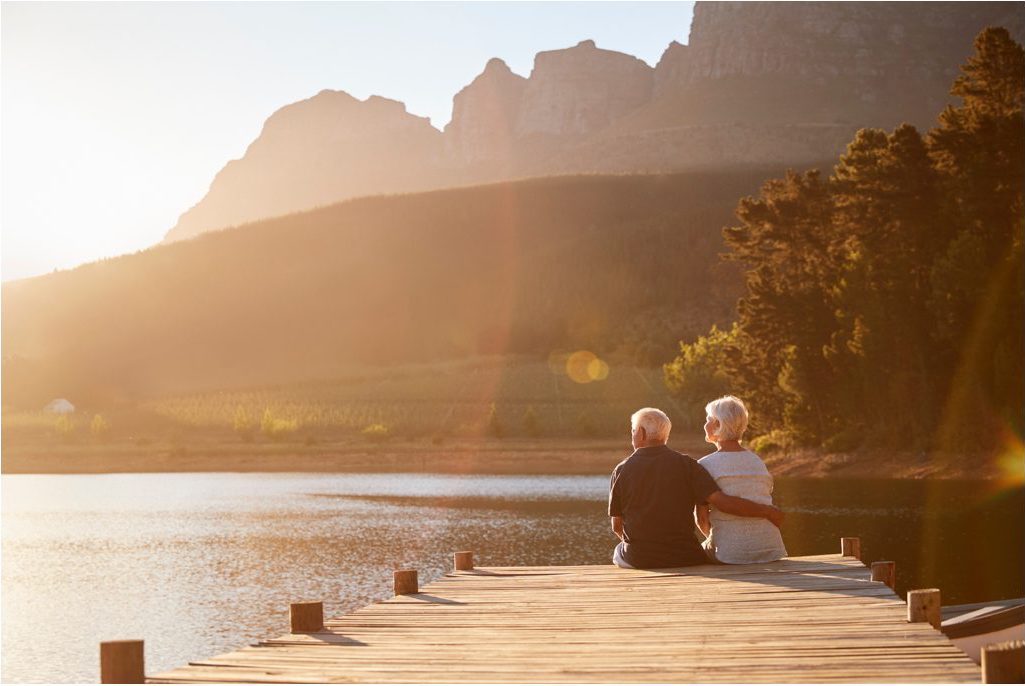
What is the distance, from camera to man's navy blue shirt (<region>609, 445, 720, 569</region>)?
10.1m

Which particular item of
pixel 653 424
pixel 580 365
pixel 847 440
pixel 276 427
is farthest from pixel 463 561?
pixel 580 365

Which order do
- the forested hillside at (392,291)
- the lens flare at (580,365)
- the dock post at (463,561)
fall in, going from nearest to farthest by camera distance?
the dock post at (463,561) → the lens flare at (580,365) → the forested hillside at (392,291)

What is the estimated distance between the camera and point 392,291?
450ft

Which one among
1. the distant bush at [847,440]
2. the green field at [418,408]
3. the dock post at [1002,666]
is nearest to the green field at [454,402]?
the green field at [418,408]

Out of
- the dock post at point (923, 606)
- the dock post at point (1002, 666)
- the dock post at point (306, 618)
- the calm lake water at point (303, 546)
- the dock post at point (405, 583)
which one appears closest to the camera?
the dock post at point (1002, 666)

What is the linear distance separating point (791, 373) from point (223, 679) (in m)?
46.7

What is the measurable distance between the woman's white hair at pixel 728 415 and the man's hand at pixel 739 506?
18.6 inches

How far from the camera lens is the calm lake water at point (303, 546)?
19172mm

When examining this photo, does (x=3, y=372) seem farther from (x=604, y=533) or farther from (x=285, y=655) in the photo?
(x=285, y=655)

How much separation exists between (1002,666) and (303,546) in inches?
1025

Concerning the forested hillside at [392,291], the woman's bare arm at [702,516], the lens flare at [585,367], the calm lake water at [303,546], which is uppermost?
the forested hillside at [392,291]

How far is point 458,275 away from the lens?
5517 inches

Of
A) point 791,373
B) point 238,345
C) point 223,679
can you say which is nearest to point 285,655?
point 223,679

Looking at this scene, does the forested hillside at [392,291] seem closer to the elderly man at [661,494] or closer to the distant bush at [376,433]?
the distant bush at [376,433]
